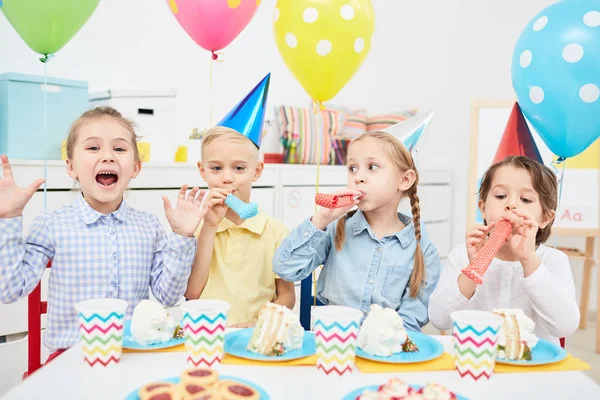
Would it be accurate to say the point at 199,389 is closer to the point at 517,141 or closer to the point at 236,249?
the point at 236,249

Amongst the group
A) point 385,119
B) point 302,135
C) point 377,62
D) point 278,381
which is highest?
point 377,62

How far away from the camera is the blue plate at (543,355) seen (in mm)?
903

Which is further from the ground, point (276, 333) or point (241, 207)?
point (241, 207)

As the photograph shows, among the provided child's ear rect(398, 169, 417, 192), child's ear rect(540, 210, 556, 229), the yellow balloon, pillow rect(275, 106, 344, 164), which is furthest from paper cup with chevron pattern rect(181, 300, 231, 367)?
pillow rect(275, 106, 344, 164)

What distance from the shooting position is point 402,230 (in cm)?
143

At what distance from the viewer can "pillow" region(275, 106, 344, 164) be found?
10.8 feet

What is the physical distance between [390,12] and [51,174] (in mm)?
2772

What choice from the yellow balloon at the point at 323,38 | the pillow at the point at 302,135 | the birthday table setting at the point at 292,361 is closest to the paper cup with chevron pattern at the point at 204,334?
the birthday table setting at the point at 292,361

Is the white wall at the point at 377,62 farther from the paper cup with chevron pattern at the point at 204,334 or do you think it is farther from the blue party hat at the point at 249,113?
the paper cup with chevron pattern at the point at 204,334

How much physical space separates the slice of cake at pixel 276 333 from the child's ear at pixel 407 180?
0.61 m

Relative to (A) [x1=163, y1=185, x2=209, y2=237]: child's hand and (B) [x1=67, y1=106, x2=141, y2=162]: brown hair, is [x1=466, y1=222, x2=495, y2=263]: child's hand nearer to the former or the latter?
(A) [x1=163, y1=185, x2=209, y2=237]: child's hand

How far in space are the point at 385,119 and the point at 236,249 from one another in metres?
2.51

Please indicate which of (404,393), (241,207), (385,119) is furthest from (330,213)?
(385,119)

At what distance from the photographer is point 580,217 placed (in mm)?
3025
